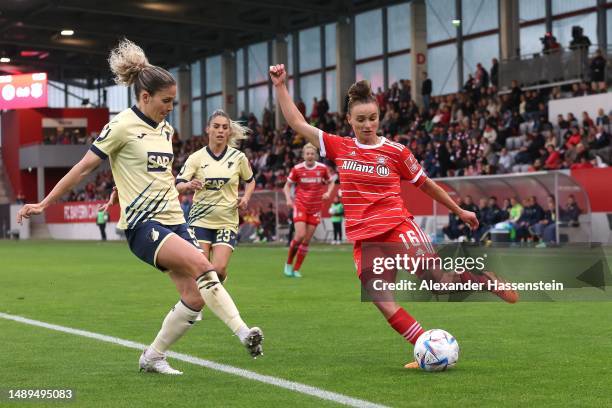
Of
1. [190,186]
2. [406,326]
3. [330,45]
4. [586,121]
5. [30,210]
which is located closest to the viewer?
[30,210]

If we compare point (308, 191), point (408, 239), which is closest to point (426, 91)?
point (308, 191)

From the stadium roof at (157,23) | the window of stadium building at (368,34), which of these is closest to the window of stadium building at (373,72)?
the window of stadium building at (368,34)

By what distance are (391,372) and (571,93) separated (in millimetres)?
26244

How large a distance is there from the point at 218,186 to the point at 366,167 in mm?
4620

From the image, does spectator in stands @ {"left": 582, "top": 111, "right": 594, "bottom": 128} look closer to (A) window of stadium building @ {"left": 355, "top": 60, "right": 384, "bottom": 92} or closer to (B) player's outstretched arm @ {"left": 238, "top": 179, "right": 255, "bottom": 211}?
(B) player's outstretched arm @ {"left": 238, "top": 179, "right": 255, "bottom": 211}

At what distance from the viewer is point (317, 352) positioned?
8.66 metres

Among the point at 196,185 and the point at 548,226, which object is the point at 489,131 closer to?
the point at 548,226

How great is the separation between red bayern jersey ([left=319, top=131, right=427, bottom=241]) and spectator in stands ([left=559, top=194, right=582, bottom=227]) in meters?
20.1

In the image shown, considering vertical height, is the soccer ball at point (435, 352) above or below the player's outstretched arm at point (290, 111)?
below

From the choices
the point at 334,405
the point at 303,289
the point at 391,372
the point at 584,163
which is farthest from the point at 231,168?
the point at 584,163

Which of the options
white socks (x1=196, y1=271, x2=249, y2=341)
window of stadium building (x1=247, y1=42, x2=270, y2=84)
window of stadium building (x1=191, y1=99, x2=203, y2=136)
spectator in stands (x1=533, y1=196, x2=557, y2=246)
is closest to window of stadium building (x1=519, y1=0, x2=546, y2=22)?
spectator in stands (x1=533, y1=196, x2=557, y2=246)

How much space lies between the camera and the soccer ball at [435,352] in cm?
739

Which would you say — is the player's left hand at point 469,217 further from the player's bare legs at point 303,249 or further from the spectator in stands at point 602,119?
the spectator in stands at point 602,119

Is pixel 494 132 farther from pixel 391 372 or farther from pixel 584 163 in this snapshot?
pixel 391 372
